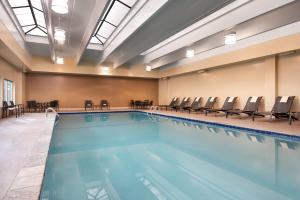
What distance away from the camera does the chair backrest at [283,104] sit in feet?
20.3

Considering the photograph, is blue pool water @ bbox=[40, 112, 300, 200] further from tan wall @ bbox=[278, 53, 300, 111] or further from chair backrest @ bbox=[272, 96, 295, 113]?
tan wall @ bbox=[278, 53, 300, 111]

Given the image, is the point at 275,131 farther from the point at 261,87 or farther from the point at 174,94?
the point at 174,94

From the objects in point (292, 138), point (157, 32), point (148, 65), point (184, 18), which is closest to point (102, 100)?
point (148, 65)

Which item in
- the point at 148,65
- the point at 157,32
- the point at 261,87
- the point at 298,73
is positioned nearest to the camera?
the point at 157,32

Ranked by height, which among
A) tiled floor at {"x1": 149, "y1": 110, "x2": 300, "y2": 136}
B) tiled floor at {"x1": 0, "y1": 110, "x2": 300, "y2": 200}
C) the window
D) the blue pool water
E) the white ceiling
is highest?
the white ceiling

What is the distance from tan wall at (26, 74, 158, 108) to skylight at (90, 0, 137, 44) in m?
5.31

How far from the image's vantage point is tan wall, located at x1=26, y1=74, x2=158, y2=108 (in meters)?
11.6

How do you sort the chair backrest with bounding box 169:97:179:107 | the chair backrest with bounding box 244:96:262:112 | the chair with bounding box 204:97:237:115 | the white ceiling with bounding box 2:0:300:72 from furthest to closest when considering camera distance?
1. the chair backrest with bounding box 169:97:179:107
2. the chair with bounding box 204:97:237:115
3. the chair backrest with bounding box 244:96:262:112
4. the white ceiling with bounding box 2:0:300:72

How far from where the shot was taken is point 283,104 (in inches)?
251

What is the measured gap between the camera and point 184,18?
439 cm

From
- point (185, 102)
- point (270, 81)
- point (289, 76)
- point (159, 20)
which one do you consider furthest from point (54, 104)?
point (289, 76)

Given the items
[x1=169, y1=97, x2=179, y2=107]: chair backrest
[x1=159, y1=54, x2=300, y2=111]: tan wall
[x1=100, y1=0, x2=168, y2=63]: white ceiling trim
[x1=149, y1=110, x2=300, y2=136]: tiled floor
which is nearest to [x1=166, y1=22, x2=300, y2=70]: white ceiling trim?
[x1=159, y1=54, x2=300, y2=111]: tan wall

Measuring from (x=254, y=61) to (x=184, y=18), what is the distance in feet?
15.8

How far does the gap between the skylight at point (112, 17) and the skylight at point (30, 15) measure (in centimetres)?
185
